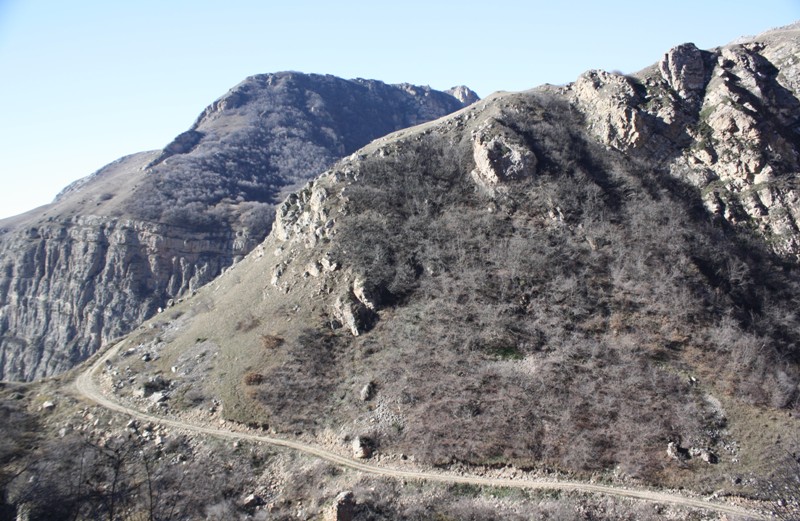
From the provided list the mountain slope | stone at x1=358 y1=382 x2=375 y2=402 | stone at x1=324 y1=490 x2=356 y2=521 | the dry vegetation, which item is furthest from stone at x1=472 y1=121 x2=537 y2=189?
stone at x1=324 y1=490 x2=356 y2=521

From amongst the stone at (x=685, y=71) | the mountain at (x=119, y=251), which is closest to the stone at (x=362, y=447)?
the stone at (x=685, y=71)

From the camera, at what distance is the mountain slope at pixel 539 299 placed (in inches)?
1302

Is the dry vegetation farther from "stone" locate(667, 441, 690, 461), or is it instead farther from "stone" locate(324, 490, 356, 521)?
"stone" locate(324, 490, 356, 521)

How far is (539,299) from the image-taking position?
1679 inches

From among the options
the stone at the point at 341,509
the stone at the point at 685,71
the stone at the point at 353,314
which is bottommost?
the stone at the point at 341,509

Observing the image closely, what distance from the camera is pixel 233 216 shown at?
113250mm

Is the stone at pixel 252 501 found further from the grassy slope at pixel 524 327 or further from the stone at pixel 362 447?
the stone at pixel 362 447

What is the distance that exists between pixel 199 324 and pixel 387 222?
2158 cm

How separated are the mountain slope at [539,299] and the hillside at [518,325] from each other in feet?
0.68

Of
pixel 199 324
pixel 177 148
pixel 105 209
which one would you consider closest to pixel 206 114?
pixel 177 148

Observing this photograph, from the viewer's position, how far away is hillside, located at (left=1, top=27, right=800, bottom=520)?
30.6m

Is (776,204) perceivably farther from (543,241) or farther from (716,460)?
(716,460)

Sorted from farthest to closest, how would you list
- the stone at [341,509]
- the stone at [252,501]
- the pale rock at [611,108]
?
the pale rock at [611,108], the stone at [252,501], the stone at [341,509]

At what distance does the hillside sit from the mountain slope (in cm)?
21
